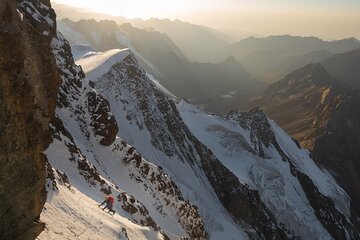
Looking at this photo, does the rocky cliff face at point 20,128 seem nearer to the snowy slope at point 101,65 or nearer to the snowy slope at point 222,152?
the snowy slope at point 222,152

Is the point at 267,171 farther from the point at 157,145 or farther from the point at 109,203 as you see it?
the point at 109,203

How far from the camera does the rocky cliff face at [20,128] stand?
15.1 m

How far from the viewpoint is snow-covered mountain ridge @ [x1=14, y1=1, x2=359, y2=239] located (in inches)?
1358

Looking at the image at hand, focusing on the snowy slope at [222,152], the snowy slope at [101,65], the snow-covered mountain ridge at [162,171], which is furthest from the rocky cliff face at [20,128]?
the snowy slope at [101,65]

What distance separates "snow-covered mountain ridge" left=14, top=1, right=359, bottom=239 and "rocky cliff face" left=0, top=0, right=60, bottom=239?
14.6ft

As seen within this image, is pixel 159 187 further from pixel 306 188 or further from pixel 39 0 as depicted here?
pixel 306 188

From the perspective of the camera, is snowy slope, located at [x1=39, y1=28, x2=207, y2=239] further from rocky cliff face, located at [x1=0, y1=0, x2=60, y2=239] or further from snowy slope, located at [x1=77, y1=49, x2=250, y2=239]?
rocky cliff face, located at [x1=0, y1=0, x2=60, y2=239]

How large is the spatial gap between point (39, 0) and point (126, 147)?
19218 millimetres

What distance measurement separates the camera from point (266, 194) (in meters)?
88.9

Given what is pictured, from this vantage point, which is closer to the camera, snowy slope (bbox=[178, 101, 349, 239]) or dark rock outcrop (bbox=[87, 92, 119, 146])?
dark rock outcrop (bbox=[87, 92, 119, 146])

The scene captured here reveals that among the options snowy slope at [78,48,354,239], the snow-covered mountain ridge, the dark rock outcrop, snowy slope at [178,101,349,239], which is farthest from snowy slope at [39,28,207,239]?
snowy slope at [178,101,349,239]

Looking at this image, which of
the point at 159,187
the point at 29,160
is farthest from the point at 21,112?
the point at 159,187

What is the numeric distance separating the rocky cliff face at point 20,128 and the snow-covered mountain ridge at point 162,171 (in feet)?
14.6

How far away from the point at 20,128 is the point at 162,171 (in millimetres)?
40038
